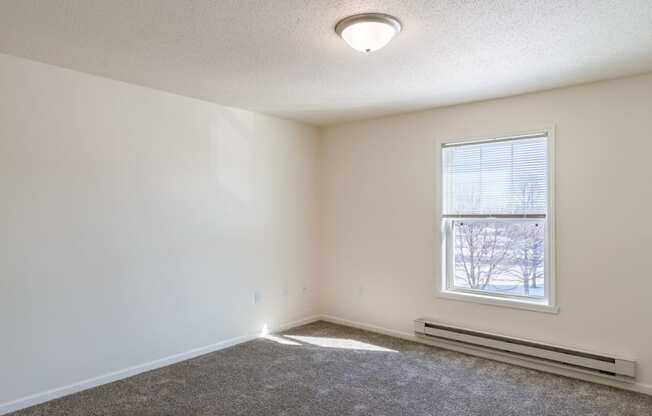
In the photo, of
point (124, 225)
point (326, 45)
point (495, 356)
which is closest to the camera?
point (326, 45)

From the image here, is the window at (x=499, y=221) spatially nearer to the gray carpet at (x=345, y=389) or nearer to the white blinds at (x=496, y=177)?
the white blinds at (x=496, y=177)

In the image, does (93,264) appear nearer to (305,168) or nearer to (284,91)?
(284,91)

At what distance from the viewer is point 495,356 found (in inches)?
155

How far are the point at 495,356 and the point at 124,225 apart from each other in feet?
11.2

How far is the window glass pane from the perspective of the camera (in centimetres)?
387

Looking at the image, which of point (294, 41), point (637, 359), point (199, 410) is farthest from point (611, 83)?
point (199, 410)

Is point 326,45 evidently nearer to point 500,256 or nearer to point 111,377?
point 500,256

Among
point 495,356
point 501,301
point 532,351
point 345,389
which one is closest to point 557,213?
point 501,301

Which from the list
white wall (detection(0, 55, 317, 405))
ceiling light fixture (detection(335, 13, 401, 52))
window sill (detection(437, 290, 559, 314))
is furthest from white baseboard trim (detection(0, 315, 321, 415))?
ceiling light fixture (detection(335, 13, 401, 52))

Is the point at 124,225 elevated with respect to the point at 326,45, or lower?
lower

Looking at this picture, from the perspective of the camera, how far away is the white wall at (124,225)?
3035 mm

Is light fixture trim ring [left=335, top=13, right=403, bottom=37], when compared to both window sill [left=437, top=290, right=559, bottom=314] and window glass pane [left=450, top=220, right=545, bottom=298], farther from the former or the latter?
window sill [left=437, top=290, right=559, bottom=314]

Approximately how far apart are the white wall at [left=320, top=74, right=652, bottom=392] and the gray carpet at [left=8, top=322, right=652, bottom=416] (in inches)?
18.9

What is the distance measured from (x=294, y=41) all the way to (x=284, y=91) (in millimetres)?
1134
